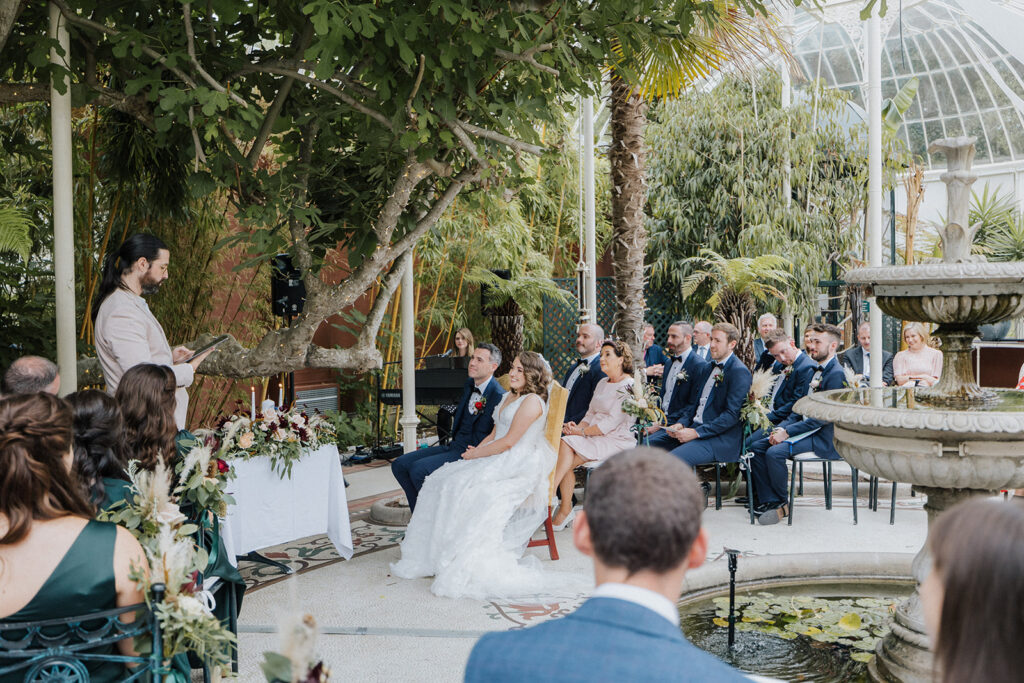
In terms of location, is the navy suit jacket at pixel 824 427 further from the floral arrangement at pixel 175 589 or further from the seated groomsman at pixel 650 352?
the floral arrangement at pixel 175 589

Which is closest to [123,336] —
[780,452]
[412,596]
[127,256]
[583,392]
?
[127,256]

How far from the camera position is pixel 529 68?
17.2ft

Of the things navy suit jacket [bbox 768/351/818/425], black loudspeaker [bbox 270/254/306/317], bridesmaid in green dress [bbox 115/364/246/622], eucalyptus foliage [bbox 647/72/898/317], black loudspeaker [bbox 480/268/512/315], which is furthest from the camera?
eucalyptus foliage [bbox 647/72/898/317]

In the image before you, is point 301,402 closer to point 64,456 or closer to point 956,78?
point 64,456

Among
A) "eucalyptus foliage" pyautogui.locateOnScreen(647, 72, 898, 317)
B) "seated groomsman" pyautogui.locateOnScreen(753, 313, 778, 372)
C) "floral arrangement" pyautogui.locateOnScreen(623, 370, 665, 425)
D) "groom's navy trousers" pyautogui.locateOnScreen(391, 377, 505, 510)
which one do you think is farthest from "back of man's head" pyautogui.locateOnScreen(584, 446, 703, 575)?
"eucalyptus foliage" pyautogui.locateOnScreen(647, 72, 898, 317)

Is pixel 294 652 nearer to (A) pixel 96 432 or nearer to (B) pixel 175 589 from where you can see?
(B) pixel 175 589

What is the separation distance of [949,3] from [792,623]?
2450 centimetres

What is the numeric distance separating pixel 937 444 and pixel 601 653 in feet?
10.8

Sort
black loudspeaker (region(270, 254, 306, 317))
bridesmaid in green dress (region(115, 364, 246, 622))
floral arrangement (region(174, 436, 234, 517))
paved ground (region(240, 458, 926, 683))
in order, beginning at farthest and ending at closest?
black loudspeaker (region(270, 254, 306, 317))
paved ground (region(240, 458, 926, 683))
bridesmaid in green dress (region(115, 364, 246, 622))
floral arrangement (region(174, 436, 234, 517))

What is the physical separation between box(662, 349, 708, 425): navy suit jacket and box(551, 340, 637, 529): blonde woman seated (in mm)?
682

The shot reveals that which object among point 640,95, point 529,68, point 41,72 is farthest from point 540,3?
point 640,95

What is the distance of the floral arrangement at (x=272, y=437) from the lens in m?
5.12

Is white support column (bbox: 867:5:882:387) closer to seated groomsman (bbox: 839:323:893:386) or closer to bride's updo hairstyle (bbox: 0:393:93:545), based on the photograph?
seated groomsman (bbox: 839:323:893:386)

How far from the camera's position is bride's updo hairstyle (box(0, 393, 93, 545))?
242cm
